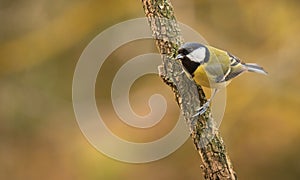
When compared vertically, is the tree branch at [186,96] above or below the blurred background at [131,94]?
below

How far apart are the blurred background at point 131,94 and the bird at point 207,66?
1895 mm

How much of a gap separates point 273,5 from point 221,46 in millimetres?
430

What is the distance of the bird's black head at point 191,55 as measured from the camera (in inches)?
41.9

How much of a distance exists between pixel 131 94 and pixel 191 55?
94.3 inches

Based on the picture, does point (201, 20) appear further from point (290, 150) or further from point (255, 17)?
point (290, 150)

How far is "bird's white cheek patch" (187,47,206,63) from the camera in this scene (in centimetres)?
108

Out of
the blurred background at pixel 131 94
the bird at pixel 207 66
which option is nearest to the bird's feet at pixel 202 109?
the bird at pixel 207 66

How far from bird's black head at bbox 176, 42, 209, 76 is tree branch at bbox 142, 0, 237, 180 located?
42mm

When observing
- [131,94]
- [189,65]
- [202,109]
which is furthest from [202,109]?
[131,94]

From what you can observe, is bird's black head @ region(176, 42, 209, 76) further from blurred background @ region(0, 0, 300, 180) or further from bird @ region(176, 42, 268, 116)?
blurred background @ region(0, 0, 300, 180)

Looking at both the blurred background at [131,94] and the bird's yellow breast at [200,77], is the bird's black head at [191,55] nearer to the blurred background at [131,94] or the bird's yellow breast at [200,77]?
the bird's yellow breast at [200,77]

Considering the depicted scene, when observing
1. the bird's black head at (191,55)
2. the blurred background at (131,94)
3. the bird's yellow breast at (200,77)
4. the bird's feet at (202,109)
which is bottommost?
the bird's feet at (202,109)

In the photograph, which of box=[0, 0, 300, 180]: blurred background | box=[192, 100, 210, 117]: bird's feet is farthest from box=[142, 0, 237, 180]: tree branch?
box=[0, 0, 300, 180]: blurred background

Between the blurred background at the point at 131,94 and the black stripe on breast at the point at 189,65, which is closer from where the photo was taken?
the black stripe on breast at the point at 189,65
